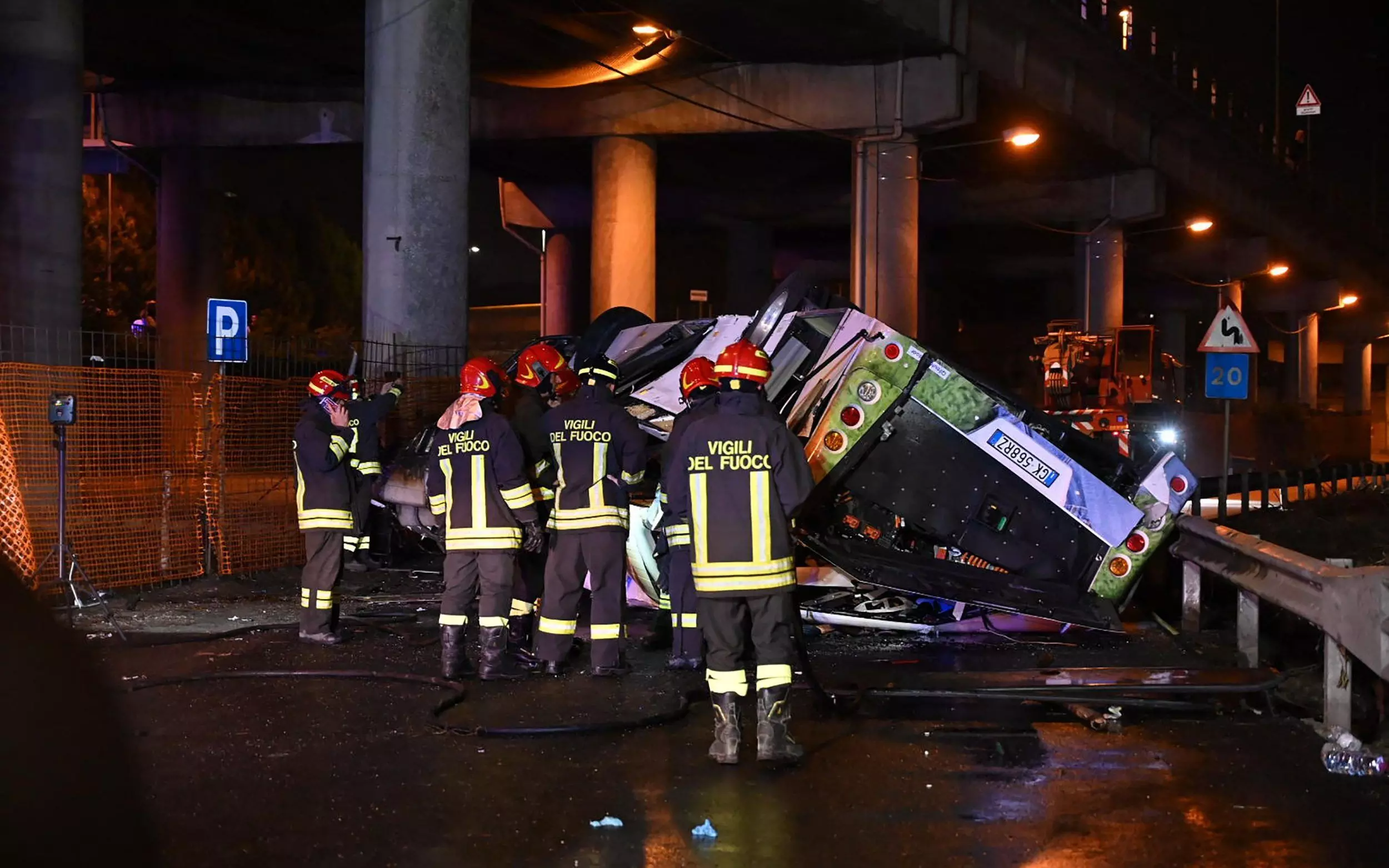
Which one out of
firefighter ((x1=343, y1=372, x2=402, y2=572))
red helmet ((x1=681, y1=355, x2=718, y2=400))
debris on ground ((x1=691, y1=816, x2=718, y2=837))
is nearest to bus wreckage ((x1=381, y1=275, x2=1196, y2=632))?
red helmet ((x1=681, y1=355, x2=718, y2=400))

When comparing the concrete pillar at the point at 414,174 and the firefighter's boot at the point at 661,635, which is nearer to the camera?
the firefighter's boot at the point at 661,635

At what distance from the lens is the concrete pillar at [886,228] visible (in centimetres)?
2481

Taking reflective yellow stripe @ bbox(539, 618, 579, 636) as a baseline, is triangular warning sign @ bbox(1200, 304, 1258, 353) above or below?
above

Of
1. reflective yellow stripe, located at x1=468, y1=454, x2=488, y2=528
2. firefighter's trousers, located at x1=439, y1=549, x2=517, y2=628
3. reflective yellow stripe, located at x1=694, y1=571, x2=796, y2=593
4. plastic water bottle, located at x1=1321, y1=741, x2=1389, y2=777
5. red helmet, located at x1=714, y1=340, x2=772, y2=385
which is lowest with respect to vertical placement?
plastic water bottle, located at x1=1321, y1=741, x2=1389, y2=777

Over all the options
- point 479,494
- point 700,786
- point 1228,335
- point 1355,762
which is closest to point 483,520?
point 479,494

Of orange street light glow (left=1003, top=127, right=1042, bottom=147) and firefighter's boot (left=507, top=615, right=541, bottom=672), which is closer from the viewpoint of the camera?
firefighter's boot (left=507, top=615, right=541, bottom=672)

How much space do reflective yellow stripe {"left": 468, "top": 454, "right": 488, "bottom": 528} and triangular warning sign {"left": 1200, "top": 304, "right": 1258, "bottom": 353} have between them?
27.4 ft

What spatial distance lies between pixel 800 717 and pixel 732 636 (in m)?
1.06

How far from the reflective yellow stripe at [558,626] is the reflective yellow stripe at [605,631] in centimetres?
Result: 13

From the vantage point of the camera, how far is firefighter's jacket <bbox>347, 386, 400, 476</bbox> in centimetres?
1062

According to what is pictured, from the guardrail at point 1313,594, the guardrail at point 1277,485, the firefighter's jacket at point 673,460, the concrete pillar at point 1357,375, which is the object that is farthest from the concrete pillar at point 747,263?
the concrete pillar at point 1357,375

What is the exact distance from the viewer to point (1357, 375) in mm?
60156

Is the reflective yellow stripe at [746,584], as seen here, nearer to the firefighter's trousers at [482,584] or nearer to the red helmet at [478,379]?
the firefighter's trousers at [482,584]

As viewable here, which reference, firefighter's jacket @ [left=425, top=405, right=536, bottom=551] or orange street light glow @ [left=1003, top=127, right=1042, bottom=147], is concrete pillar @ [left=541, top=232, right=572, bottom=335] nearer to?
orange street light glow @ [left=1003, top=127, right=1042, bottom=147]
